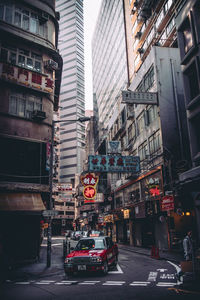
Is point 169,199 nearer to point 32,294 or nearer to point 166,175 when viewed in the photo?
point 166,175

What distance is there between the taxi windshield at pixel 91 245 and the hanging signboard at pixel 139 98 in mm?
13642

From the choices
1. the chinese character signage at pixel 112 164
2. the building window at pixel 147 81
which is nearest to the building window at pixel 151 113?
the building window at pixel 147 81

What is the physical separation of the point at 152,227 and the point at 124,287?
1892cm

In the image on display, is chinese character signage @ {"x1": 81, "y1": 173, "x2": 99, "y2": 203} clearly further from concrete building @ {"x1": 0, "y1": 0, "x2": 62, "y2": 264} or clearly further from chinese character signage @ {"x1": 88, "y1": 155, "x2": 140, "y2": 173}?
concrete building @ {"x1": 0, "y1": 0, "x2": 62, "y2": 264}

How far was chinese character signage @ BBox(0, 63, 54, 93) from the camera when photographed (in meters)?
19.5

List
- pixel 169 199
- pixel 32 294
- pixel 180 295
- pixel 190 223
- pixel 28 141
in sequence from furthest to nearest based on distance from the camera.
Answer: pixel 190 223 → pixel 28 141 → pixel 169 199 → pixel 32 294 → pixel 180 295

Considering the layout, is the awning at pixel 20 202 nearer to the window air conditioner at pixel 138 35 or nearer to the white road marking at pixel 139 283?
the white road marking at pixel 139 283

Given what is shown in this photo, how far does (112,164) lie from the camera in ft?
80.9

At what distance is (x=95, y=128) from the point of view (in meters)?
73.8

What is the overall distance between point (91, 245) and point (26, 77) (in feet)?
45.9

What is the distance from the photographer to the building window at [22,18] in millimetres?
21000

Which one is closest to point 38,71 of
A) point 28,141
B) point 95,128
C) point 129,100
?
point 28,141

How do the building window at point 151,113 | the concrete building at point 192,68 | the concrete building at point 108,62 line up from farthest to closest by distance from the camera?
the concrete building at point 108,62 < the building window at point 151,113 < the concrete building at point 192,68

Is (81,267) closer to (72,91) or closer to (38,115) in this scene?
(38,115)
